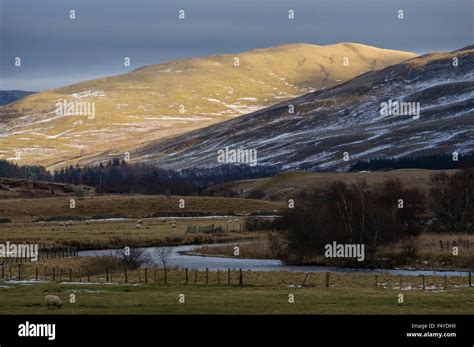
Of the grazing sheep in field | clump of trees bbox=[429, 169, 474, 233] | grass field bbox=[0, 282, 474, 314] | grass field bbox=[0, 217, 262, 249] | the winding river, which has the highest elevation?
clump of trees bbox=[429, 169, 474, 233]

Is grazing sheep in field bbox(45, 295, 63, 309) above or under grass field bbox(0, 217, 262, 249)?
under

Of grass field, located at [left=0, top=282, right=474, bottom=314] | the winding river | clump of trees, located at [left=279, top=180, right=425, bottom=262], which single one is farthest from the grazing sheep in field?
Answer: clump of trees, located at [left=279, top=180, right=425, bottom=262]

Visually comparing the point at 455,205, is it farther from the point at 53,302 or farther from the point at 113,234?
the point at 53,302

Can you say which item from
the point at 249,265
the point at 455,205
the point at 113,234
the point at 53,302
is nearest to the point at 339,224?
the point at 249,265

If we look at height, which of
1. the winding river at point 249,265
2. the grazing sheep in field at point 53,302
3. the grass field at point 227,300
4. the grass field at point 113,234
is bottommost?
the winding river at point 249,265

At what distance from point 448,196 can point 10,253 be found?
1961 inches

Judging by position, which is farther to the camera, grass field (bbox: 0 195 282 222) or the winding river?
grass field (bbox: 0 195 282 222)

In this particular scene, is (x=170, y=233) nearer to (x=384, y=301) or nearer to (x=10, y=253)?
(x=10, y=253)

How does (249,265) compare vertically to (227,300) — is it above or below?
below

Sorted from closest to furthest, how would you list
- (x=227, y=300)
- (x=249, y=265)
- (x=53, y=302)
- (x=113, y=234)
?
(x=53, y=302) → (x=227, y=300) → (x=249, y=265) → (x=113, y=234)

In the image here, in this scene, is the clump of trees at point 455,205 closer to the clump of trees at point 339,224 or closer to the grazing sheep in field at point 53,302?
the clump of trees at point 339,224

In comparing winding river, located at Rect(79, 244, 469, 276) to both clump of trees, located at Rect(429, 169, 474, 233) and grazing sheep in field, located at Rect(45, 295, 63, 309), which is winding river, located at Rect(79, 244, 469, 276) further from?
grazing sheep in field, located at Rect(45, 295, 63, 309)

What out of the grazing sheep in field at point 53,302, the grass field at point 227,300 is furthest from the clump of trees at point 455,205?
the grazing sheep in field at point 53,302
